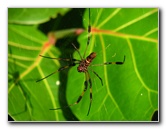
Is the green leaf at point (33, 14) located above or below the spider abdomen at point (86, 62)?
above

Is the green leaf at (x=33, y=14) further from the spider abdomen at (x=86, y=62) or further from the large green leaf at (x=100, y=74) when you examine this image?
the spider abdomen at (x=86, y=62)

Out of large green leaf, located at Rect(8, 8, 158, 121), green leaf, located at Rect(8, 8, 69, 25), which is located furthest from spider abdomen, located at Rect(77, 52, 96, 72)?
green leaf, located at Rect(8, 8, 69, 25)

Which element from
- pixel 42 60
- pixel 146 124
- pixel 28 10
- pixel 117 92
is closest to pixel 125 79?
pixel 117 92

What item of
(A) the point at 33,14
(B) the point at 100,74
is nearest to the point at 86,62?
(B) the point at 100,74

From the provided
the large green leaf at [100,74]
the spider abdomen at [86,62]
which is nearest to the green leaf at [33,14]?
the large green leaf at [100,74]

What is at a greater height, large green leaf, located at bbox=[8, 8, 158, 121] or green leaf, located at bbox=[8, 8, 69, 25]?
green leaf, located at bbox=[8, 8, 69, 25]

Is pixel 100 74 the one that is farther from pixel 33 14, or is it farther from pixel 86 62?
pixel 33 14

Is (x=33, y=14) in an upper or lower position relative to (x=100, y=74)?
upper

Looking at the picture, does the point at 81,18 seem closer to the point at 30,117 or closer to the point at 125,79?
the point at 125,79

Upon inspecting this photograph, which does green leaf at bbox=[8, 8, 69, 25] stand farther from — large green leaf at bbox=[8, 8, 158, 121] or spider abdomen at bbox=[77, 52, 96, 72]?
spider abdomen at bbox=[77, 52, 96, 72]
